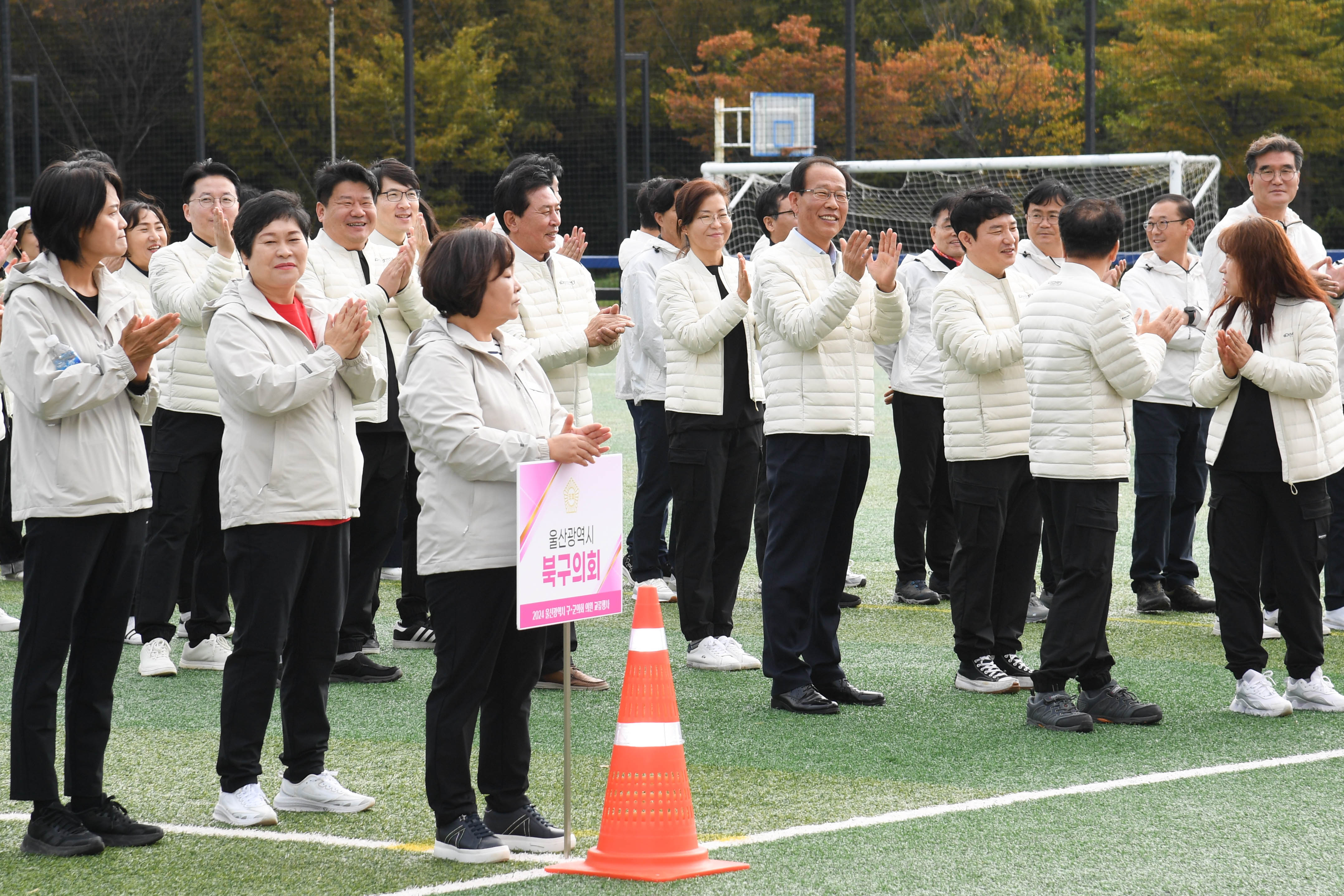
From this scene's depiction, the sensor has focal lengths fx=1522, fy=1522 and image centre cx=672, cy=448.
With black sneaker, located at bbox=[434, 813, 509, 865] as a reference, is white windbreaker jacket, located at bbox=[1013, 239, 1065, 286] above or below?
above

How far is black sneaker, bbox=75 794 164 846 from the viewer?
14.5ft

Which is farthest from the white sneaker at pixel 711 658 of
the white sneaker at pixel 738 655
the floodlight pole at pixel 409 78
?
the floodlight pole at pixel 409 78

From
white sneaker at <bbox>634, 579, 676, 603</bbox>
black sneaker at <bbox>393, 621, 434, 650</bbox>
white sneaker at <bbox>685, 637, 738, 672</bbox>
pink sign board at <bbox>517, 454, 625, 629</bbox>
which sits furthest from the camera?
white sneaker at <bbox>634, 579, 676, 603</bbox>

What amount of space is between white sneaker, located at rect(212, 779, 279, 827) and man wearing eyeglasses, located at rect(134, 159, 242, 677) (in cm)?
215

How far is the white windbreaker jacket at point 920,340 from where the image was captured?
26.9 feet

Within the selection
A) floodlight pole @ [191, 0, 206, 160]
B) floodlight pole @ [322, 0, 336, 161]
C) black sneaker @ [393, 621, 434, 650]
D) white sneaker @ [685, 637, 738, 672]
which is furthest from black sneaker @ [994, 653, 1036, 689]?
floodlight pole @ [322, 0, 336, 161]

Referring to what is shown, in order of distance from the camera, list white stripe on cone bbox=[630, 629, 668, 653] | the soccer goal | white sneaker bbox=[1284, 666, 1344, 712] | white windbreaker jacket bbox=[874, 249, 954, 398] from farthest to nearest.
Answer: the soccer goal
white windbreaker jacket bbox=[874, 249, 954, 398]
white sneaker bbox=[1284, 666, 1344, 712]
white stripe on cone bbox=[630, 629, 668, 653]

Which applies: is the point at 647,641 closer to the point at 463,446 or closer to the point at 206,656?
the point at 463,446

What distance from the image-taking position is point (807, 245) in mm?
6125

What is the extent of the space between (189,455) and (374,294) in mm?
1330

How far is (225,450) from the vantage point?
4656mm

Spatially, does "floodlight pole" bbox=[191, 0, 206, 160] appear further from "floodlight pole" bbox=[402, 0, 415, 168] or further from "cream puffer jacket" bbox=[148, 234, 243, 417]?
"cream puffer jacket" bbox=[148, 234, 243, 417]

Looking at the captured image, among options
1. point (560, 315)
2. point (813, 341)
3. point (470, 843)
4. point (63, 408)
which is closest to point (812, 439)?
point (813, 341)

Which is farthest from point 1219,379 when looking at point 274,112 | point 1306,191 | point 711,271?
point 274,112
